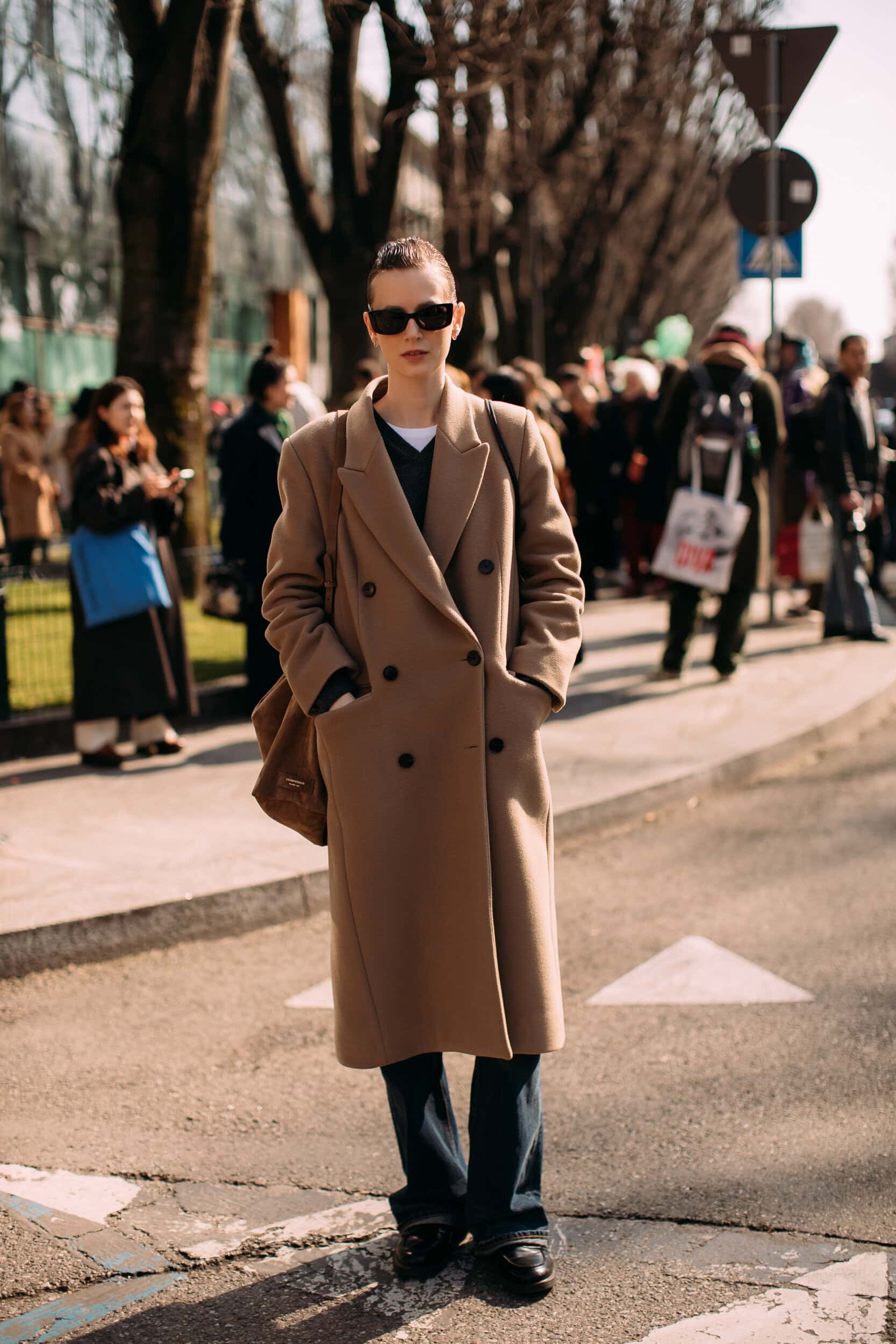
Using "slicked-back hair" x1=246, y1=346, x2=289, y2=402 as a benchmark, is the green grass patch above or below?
below

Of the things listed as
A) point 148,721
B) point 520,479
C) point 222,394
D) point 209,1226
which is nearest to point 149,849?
point 148,721

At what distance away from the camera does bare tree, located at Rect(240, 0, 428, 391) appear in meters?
13.0

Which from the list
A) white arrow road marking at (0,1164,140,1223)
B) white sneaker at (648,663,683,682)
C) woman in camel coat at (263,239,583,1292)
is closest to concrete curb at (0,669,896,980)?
white arrow road marking at (0,1164,140,1223)

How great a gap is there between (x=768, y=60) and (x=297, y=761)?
8328mm

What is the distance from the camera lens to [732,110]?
2709 cm

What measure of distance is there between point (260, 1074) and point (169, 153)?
25.4 ft

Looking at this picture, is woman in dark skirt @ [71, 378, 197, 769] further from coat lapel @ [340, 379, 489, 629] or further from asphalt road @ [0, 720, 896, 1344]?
coat lapel @ [340, 379, 489, 629]

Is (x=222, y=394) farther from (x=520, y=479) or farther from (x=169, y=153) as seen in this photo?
(x=520, y=479)

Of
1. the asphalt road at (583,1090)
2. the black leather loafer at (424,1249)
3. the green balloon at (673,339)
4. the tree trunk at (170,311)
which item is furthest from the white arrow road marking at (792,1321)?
the green balloon at (673,339)

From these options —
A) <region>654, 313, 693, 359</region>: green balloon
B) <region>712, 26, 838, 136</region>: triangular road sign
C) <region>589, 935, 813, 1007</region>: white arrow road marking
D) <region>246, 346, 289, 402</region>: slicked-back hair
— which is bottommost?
<region>589, 935, 813, 1007</region>: white arrow road marking

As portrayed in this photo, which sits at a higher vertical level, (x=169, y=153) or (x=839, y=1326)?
(x=169, y=153)

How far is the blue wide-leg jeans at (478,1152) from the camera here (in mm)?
3047

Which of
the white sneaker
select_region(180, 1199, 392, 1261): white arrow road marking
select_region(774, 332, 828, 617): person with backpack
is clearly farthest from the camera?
select_region(774, 332, 828, 617): person with backpack

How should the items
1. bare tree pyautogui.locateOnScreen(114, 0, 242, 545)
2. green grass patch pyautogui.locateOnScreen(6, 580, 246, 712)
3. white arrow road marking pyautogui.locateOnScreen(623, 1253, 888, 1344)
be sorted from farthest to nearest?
bare tree pyautogui.locateOnScreen(114, 0, 242, 545) < green grass patch pyautogui.locateOnScreen(6, 580, 246, 712) < white arrow road marking pyautogui.locateOnScreen(623, 1253, 888, 1344)
